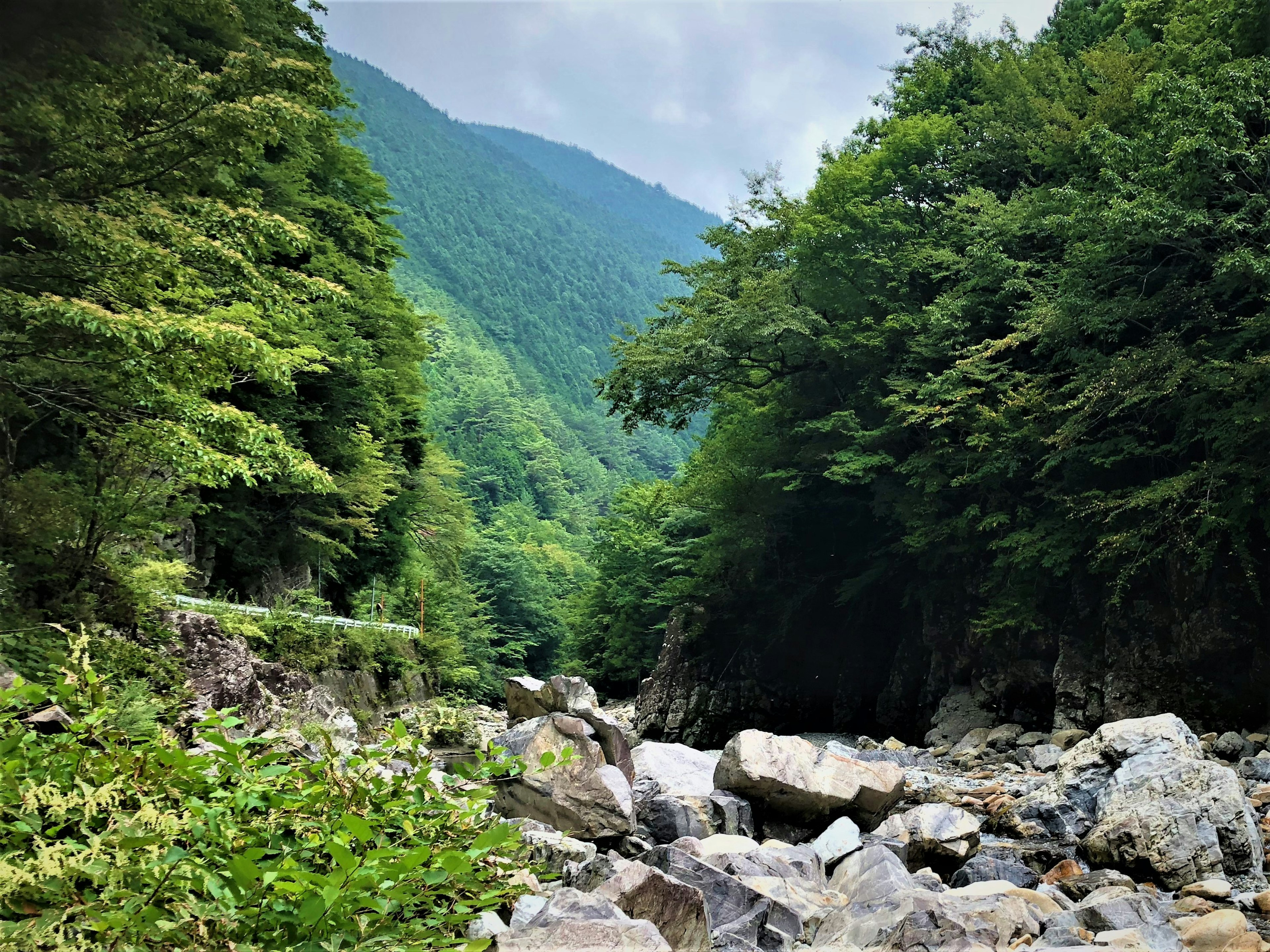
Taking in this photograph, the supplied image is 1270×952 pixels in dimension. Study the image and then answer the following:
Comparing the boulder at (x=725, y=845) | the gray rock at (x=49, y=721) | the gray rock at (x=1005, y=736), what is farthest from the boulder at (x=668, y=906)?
the gray rock at (x=1005, y=736)

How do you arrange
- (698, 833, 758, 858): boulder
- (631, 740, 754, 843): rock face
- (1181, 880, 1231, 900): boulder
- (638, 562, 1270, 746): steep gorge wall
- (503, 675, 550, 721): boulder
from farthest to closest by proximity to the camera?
(638, 562, 1270, 746): steep gorge wall → (503, 675, 550, 721): boulder → (631, 740, 754, 843): rock face → (698, 833, 758, 858): boulder → (1181, 880, 1231, 900): boulder

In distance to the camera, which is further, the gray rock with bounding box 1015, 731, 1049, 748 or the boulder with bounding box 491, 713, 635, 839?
the gray rock with bounding box 1015, 731, 1049, 748

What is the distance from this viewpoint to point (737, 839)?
7547mm

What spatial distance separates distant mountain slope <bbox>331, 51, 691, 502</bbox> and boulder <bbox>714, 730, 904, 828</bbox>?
197 ft

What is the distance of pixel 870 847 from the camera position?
291 inches

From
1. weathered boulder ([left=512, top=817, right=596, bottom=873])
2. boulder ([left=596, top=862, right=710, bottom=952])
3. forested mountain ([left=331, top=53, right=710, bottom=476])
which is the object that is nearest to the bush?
boulder ([left=596, top=862, right=710, bottom=952])

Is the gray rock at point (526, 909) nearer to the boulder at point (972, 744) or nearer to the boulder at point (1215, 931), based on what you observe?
the boulder at point (1215, 931)

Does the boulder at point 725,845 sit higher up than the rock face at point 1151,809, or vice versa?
the rock face at point 1151,809

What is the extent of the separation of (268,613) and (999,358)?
15.7m

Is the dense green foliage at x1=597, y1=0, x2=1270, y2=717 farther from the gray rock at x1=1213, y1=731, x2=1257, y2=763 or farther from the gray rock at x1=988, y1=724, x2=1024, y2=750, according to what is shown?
the gray rock at x1=1213, y1=731, x2=1257, y2=763

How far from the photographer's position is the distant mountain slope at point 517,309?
9838 centimetres

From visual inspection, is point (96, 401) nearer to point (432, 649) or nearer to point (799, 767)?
point (799, 767)

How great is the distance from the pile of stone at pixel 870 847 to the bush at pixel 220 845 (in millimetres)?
520

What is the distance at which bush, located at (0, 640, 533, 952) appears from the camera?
81.7 inches
